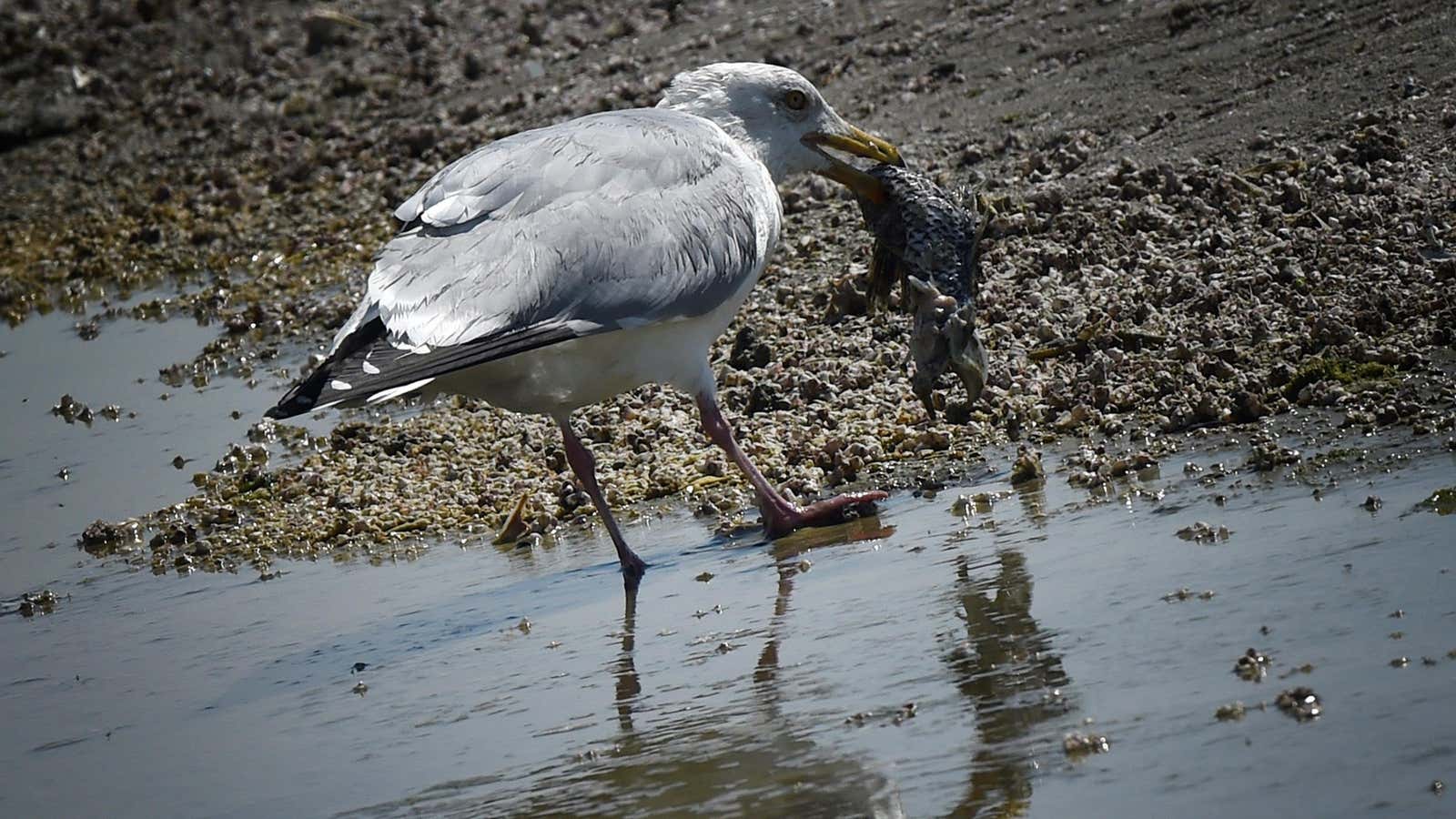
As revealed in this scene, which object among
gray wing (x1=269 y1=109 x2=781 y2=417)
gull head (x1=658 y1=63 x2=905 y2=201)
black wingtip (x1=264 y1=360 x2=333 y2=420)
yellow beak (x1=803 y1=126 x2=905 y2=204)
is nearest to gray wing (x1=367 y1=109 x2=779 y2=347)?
gray wing (x1=269 y1=109 x2=781 y2=417)

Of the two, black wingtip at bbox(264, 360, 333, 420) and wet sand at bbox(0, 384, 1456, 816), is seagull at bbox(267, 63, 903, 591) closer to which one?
black wingtip at bbox(264, 360, 333, 420)

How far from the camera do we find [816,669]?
5133mm

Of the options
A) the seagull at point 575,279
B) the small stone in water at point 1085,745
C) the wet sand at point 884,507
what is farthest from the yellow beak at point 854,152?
the small stone in water at point 1085,745

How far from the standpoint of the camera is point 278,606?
7.14 meters

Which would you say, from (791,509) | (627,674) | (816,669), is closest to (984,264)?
(791,509)

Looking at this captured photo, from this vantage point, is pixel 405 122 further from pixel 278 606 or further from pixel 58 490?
pixel 278 606

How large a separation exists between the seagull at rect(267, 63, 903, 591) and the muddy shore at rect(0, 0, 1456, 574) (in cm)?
84

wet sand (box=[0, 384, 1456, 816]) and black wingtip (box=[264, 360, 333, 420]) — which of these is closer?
wet sand (box=[0, 384, 1456, 816])

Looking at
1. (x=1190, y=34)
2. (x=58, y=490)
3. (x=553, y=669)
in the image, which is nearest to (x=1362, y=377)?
(x=553, y=669)

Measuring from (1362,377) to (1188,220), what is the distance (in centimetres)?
199

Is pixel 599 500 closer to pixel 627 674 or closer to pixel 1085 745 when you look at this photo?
pixel 627 674

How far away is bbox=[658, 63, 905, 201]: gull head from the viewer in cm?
774

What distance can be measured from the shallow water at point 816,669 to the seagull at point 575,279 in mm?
711

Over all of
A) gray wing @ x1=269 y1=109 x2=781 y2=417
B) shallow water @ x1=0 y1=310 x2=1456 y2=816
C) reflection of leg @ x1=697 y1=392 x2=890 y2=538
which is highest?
gray wing @ x1=269 y1=109 x2=781 y2=417
